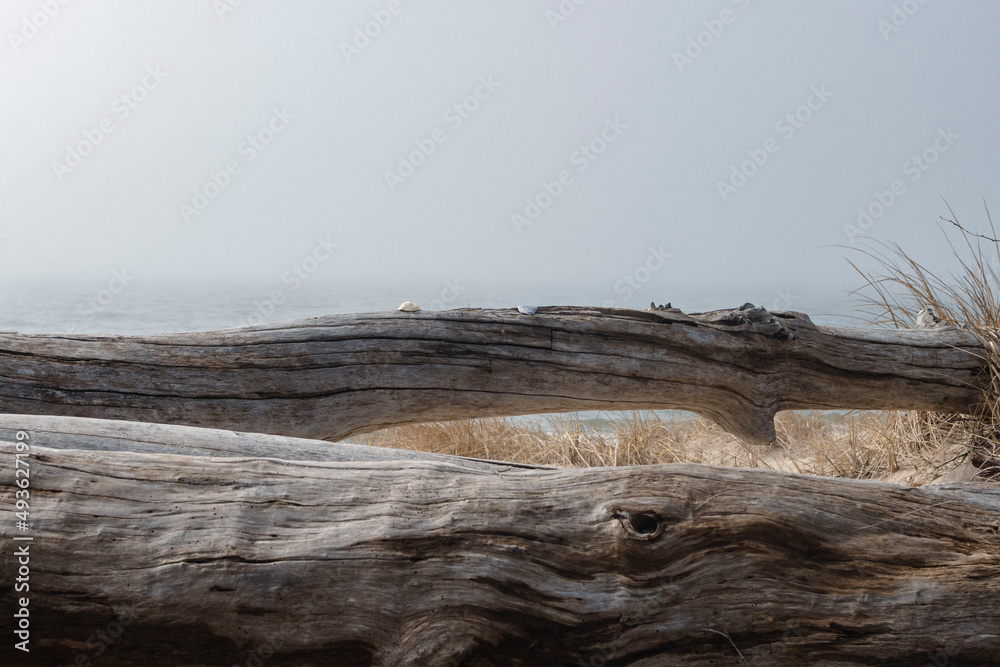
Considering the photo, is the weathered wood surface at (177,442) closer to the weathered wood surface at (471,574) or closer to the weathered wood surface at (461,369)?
the weathered wood surface at (471,574)

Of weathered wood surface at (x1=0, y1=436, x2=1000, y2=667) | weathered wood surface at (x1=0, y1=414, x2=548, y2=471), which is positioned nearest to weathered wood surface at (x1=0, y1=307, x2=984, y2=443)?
weathered wood surface at (x1=0, y1=414, x2=548, y2=471)

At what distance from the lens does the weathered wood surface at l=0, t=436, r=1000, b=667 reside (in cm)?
125

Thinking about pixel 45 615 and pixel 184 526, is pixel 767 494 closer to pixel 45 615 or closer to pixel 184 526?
pixel 184 526

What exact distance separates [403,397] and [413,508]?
1319mm

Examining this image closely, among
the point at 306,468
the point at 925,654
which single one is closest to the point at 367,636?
the point at 306,468

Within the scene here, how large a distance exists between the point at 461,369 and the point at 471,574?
140 centimetres

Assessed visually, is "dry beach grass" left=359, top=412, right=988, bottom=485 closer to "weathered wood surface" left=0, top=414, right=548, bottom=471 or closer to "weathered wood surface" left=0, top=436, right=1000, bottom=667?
"weathered wood surface" left=0, top=436, right=1000, bottom=667

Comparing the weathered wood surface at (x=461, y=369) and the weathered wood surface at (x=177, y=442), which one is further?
the weathered wood surface at (x=461, y=369)

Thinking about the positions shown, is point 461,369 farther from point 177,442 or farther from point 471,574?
point 471,574

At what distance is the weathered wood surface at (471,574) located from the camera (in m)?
1.25

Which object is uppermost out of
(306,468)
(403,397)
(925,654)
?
(403,397)

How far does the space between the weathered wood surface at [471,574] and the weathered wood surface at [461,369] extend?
109cm

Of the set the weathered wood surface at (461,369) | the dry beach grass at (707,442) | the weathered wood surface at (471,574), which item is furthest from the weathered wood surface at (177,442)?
the dry beach grass at (707,442)

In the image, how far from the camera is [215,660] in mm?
1248
